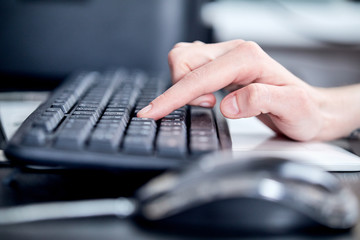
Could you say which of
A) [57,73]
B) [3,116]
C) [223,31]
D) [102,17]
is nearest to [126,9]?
[102,17]

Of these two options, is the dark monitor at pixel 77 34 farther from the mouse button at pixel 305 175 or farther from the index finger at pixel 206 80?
the mouse button at pixel 305 175

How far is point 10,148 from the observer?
0.35 meters

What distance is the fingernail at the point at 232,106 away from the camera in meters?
0.47

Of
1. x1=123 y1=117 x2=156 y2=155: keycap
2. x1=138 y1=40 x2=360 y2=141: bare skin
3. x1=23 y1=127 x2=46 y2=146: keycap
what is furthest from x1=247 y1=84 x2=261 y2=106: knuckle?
x1=23 y1=127 x2=46 y2=146: keycap

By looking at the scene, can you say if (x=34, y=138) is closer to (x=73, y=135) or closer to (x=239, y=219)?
(x=73, y=135)

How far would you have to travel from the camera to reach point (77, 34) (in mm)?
783

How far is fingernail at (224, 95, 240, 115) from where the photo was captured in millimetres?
471

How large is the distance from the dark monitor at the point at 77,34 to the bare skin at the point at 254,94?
22cm

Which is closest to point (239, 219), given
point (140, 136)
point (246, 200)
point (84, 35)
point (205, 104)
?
point (246, 200)

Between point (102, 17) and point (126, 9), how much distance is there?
46 millimetres

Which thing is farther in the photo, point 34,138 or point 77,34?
point 77,34

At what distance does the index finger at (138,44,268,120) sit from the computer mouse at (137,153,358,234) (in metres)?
0.17

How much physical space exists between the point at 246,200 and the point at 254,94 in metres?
0.19

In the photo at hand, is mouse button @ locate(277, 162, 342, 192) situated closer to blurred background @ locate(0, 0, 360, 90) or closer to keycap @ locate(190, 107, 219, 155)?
keycap @ locate(190, 107, 219, 155)
